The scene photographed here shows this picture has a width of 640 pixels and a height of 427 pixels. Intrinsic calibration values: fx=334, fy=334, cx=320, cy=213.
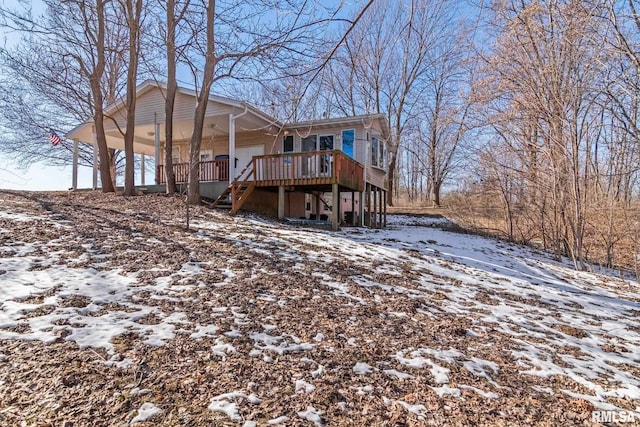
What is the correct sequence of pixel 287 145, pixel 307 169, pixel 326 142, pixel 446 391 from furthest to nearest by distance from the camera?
pixel 287 145 < pixel 326 142 < pixel 307 169 < pixel 446 391

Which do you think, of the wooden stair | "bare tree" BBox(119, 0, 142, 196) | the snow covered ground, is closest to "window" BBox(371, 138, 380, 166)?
the wooden stair

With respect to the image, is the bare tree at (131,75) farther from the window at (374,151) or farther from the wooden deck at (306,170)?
the window at (374,151)

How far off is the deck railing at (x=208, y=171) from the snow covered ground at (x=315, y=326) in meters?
6.41

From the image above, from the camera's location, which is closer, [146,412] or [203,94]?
[146,412]

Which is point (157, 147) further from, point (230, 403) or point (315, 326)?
point (230, 403)

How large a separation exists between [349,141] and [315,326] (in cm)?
1075


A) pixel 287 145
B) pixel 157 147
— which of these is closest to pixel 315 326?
pixel 287 145

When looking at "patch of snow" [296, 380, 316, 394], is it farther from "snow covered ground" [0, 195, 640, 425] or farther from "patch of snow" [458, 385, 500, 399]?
"patch of snow" [458, 385, 500, 399]

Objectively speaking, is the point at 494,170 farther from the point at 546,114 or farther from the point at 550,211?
the point at 546,114

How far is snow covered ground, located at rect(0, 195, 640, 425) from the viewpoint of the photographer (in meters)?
2.17

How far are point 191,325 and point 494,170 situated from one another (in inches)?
411

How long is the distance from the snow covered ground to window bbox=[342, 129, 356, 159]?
765 centimetres

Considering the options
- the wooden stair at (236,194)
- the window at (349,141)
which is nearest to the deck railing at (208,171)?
the wooden stair at (236,194)

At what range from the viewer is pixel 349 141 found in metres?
13.1
